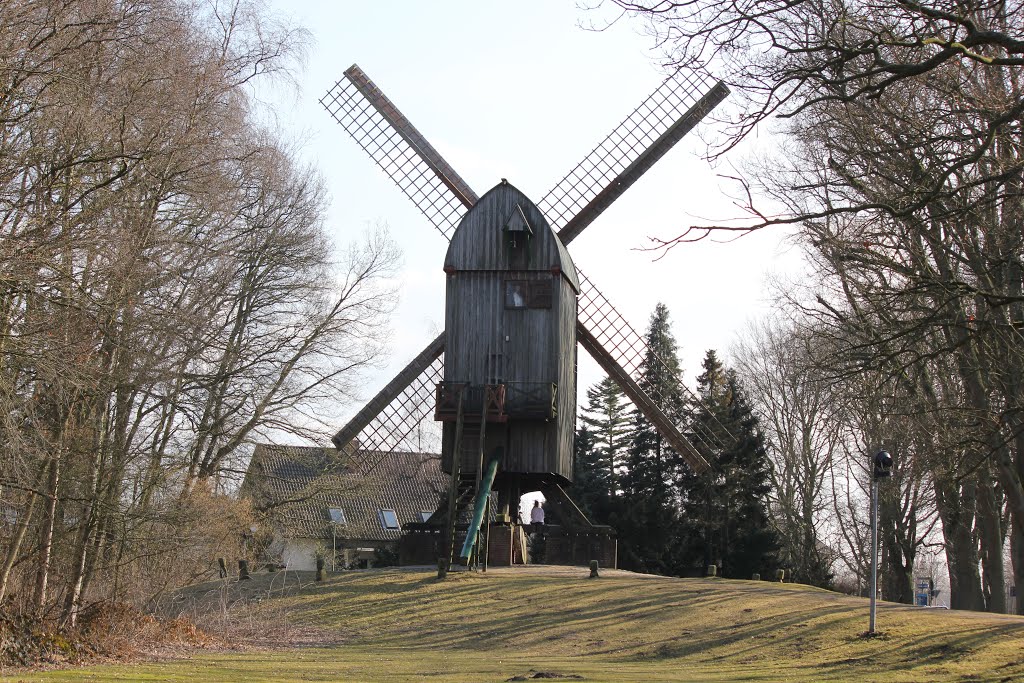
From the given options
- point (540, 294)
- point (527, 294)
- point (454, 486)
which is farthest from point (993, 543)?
point (527, 294)

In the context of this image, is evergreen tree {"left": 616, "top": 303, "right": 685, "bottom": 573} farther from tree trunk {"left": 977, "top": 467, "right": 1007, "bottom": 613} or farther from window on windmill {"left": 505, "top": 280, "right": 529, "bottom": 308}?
tree trunk {"left": 977, "top": 467, "right": 1007, "bottom": 613}

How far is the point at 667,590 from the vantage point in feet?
80.3

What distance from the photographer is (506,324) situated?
27922mm

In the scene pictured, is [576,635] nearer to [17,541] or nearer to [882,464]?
[882,464]

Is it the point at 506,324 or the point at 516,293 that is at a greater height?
the point at 516,293

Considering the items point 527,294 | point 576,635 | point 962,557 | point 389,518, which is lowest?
point 576,635

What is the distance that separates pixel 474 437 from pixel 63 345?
1582 centimetres

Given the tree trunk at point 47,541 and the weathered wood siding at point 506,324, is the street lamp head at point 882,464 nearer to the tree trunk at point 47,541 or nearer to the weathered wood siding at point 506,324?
the weathered wood siding at point 506,324

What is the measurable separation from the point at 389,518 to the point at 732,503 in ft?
48.7

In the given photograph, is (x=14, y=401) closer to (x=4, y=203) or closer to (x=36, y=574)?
(x=4, y=203)

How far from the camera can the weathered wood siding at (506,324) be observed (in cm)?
2780

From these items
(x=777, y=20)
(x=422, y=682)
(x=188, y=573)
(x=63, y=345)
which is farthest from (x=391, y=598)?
(x=777, y=20)

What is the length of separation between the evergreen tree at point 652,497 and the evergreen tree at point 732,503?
0.59 m

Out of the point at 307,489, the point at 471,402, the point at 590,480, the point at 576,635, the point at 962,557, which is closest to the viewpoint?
the point at 576,635
